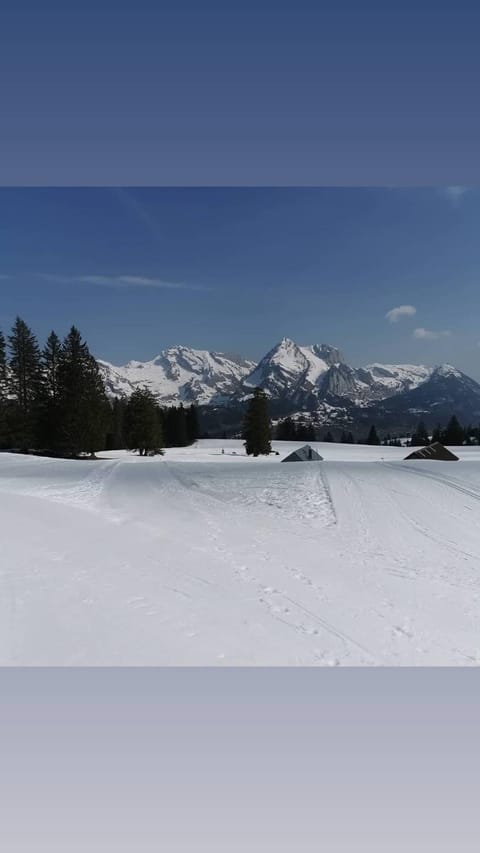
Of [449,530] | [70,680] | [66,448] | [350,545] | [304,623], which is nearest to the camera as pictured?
[70,680]

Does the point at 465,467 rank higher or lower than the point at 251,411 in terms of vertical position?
lower

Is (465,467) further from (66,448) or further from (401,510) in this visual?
(66,448)

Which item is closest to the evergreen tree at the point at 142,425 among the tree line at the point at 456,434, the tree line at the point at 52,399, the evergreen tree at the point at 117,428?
the evergreen tree at the point at 117,428

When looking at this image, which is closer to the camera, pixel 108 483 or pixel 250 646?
pixel 250 646

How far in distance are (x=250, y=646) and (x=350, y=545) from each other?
2.29m

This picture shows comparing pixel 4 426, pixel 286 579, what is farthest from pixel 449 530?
pixel 4 426

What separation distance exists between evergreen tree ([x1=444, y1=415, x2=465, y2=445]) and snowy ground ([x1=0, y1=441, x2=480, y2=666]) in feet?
93.6

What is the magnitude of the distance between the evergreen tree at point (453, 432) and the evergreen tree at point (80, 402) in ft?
99.2

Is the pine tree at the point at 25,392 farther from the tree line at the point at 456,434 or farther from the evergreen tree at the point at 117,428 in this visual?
the tree line at the point at 456,434

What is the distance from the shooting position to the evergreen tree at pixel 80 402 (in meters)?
9.48

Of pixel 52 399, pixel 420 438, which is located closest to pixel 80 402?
pixel 52 399

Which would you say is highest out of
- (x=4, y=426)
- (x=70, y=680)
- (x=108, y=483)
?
(x=4, y=426)

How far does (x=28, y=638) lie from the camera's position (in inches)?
103

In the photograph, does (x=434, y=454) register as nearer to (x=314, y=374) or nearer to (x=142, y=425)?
(x=314, y=374)
